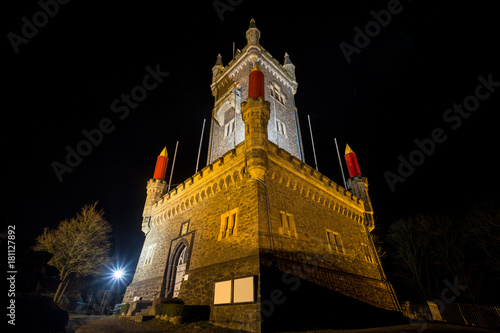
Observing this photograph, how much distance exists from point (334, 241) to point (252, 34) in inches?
932

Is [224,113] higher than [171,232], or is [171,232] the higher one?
[224,113]

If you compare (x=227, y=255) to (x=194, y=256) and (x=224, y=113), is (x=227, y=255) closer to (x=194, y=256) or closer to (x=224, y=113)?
(x=194, y=256)

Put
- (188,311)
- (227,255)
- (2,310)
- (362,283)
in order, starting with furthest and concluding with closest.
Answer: (362,283) < (227,255) < (188,311) < (2,310)

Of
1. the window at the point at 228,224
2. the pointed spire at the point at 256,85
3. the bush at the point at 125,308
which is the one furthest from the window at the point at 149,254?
the pointed spire at the point at 256,85

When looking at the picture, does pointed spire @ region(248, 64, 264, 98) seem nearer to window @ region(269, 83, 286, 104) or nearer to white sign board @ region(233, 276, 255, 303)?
window @ region(269, 83, 286, 104)

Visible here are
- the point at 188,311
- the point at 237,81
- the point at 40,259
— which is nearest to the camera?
the point at 40,259

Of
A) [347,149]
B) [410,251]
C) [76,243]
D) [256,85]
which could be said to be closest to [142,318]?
[256,85]

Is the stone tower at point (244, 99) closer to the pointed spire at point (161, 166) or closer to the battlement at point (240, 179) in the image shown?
the pointed spire at point (161, 166)

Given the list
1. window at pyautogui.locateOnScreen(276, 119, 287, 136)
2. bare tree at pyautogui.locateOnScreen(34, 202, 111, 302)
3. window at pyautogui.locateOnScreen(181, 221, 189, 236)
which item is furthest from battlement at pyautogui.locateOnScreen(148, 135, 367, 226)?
bare tree at pyautogui.locateOnScreen(34, 202, 111, 302)

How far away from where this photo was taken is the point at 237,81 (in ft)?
79.7

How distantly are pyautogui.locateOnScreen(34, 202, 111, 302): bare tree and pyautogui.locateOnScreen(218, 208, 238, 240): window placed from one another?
61.5ft

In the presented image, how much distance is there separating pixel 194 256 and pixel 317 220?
756cm

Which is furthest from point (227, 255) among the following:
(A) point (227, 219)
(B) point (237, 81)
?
(B) point (237, 81)

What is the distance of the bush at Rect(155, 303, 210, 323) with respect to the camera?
355 inches
